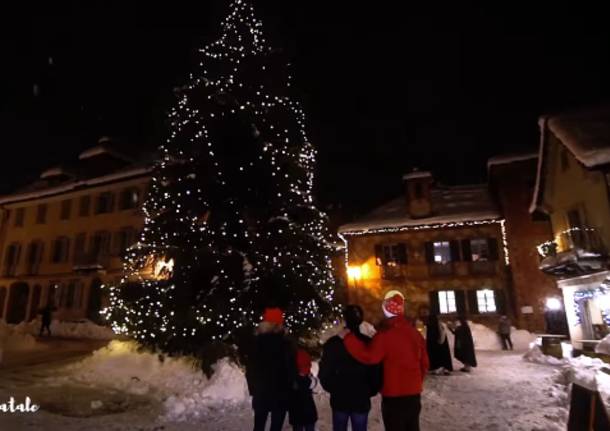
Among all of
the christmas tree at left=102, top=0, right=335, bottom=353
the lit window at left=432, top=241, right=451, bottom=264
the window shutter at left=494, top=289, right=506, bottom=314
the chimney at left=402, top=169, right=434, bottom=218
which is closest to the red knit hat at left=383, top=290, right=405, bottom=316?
the christmas tree at left=102, top=0, right=335, bottom=353

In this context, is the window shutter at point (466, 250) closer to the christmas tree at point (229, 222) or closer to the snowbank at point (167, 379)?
the christmas tree at point (229, 222)

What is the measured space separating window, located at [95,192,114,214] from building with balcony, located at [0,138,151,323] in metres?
0.07

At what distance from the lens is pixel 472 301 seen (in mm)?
27422

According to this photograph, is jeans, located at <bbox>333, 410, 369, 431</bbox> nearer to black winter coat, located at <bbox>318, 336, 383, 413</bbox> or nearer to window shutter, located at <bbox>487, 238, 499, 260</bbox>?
black winter coat, located at <bbox>318, 336, 383, 413</bbox>

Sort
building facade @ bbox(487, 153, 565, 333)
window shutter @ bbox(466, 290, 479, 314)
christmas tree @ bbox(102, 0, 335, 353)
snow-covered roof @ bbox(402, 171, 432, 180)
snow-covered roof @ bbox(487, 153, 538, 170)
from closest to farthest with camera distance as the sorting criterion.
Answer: christmas tree @ bbox(102, 0, 335, 353), building facade @ bbox(487, 153, 565, 333), window shutter @ bbox(466, 290, 479, 314), snow-covered roof @ bbox(487, 153, 538, 170), snow-covered roof @ bbox(402, 171, 432, 180)

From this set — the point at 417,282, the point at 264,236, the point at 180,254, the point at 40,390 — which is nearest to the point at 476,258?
the point at 417,282

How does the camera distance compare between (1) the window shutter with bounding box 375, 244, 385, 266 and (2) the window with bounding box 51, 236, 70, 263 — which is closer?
(1) the window shutter with bounding box 375, 244, 385, 266

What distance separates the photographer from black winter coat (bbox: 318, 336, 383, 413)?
478 centimetres

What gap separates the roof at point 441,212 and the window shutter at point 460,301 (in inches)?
174

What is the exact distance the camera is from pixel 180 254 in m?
12.0

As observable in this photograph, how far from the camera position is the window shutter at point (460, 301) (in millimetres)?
27500

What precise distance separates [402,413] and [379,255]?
1009 inches

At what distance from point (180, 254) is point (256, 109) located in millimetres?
5233

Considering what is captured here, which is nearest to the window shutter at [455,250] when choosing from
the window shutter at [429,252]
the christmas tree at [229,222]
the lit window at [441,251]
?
the lit window at [441,251]
